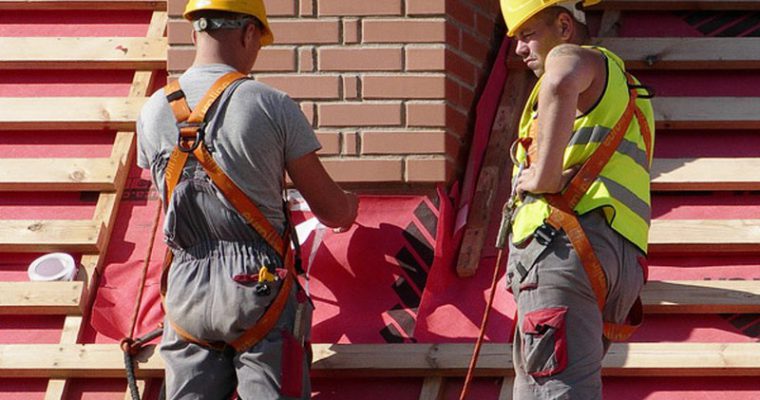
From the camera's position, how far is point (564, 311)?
5.05m

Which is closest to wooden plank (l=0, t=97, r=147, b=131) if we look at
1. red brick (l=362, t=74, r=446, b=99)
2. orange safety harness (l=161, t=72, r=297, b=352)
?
red brick (l=362, t=74, r=446, b=99)

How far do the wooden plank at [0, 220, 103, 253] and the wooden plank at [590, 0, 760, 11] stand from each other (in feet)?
8.93

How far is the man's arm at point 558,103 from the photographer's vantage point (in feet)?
16.3

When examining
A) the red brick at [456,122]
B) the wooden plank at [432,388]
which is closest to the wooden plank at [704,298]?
the wooden plank at [432,388]

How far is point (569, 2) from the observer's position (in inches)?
208

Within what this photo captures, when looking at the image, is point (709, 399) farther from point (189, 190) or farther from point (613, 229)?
point (189, 190)

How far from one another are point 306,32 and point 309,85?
0.23m

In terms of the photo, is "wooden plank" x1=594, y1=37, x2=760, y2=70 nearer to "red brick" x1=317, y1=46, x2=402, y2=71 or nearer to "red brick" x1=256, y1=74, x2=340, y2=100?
"red brick" x1=317, y1=46, x2=402, y2=71

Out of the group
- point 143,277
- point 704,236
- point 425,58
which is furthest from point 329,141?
point 704,236

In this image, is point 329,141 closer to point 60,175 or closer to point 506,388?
point 60,175

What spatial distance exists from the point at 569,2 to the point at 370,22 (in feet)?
5.02

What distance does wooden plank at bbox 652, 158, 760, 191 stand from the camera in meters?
6.63

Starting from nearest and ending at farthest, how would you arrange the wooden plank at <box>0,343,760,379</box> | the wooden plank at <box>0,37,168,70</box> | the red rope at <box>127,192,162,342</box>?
the wooden plank at <box>0,343,760,379</box>, the red rope at <box>127,192,162,342</box>, the wooden plank at <box>0,37,168,70</box>

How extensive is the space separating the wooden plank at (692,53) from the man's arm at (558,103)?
7.09 ft
